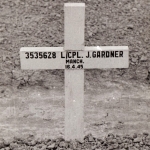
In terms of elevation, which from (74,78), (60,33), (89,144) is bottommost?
(89,144)

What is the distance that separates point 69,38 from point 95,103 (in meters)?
1.51

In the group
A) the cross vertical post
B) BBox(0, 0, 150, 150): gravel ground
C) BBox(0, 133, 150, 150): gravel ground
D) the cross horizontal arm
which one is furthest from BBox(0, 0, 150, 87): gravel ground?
the cross horizontal arm

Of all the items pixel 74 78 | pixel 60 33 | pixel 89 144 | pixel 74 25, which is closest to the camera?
pixel 74 25

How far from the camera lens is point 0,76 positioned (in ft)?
14.8

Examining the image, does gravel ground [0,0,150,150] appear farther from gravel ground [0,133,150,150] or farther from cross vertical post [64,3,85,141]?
cross vertical post [64,3,85,141]

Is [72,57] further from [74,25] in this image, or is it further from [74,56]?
[74,25]

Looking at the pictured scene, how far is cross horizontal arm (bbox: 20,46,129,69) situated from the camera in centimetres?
293

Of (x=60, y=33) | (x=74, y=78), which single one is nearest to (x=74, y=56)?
(x=74, y=78)

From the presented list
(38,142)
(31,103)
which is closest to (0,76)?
(31,103)

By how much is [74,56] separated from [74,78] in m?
0.17

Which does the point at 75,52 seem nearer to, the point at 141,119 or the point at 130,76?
the point at 141,119

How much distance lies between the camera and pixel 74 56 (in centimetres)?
294

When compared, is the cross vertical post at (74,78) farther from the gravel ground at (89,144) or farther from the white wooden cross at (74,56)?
the gravel ground at (89,144)

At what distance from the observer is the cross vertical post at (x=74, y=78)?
2861 mm
